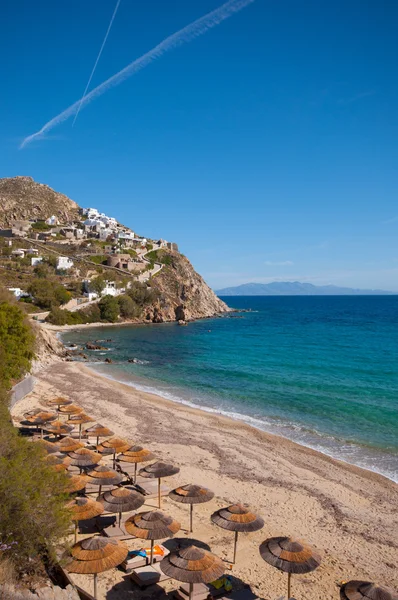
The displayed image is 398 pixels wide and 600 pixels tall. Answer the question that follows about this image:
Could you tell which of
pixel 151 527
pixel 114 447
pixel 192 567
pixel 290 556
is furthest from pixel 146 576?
pixel 114 447

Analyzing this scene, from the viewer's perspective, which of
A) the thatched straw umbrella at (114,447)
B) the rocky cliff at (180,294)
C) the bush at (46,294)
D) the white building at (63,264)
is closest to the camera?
the thatched straw umbrella at (114,447)

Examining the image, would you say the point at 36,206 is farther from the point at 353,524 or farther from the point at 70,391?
the point at 353,524

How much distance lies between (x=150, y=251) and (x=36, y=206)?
49.3 metres

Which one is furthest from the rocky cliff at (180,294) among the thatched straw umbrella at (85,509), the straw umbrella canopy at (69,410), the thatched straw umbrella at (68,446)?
the thatched straw umbrella at (85,509)

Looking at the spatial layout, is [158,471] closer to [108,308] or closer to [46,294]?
[46,294]

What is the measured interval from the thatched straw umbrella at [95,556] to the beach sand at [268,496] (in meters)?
1.38

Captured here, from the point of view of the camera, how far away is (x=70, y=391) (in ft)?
98.7

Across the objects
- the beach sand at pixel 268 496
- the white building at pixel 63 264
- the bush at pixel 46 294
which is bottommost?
the beach sand at pixel 268 496

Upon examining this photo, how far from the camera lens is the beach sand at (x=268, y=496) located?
10.7m

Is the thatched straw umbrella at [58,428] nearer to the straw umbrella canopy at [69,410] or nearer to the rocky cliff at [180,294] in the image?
the straw umbrella canopy at [69,410]

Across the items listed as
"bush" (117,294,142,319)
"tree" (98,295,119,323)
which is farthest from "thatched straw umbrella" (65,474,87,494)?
"bush" (117,294,142,319)

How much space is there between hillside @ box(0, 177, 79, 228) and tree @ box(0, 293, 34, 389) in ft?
350

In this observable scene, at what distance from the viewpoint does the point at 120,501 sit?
11.6 meters

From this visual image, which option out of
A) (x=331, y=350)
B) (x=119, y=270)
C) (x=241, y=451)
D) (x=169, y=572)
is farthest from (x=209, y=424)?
(x=119, y=270)
